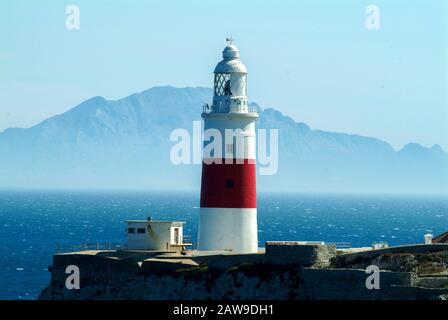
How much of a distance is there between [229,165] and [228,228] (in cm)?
311

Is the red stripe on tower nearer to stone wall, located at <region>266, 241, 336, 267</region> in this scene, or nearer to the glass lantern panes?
the glass lantern panes

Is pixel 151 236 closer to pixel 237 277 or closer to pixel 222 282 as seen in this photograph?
pixel 222 282

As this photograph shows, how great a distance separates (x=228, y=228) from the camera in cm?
6962

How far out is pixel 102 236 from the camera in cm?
15650

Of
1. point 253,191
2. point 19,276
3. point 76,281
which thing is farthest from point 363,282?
point 19,276

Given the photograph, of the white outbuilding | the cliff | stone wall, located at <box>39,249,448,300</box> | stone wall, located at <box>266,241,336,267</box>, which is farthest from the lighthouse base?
stone wall, located at <box>266,241,336,267</box>

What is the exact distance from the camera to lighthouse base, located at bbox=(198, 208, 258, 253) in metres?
69.6

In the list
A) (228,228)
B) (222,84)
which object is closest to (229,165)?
(228,228)

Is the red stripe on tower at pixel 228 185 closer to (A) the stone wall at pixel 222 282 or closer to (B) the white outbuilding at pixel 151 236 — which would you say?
(B) the white outbuilding at pixel 151 236

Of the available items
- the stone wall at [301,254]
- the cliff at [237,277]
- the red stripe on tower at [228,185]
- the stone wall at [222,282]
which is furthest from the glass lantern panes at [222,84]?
the stone wall at [301,254]

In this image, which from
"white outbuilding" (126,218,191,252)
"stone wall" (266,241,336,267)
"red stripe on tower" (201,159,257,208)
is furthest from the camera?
"white outbuilding" (126,218,191,252)

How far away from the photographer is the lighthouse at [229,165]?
226 ft

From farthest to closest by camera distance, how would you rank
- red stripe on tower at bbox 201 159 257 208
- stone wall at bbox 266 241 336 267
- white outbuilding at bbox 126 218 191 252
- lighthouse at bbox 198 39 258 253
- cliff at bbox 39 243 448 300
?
white outbuilding at bbox 126 218 191 252 < red stripe on tower at bbox 201 159 257 208 < lighthouse at bbox 198 39 258 253 < stone wall at bbox 266 241 336 267 < cliff at bbox 39 243 448 300
